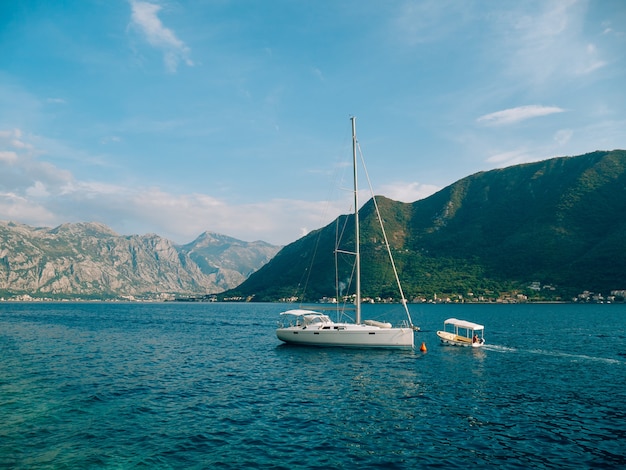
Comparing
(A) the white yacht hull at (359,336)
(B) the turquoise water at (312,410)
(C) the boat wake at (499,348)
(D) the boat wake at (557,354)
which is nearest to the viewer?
(B) the turquoise water at (312,410)

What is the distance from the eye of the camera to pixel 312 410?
28688 millimetres

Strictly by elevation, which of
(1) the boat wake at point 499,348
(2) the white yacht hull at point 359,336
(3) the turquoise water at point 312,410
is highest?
(2) the white yacht hull at point 359,336

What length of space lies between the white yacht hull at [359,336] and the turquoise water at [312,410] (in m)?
1.83

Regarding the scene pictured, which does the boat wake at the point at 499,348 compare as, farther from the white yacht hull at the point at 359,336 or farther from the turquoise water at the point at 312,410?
the white yacht hull at the point at 359,336

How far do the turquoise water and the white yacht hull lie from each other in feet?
6.01

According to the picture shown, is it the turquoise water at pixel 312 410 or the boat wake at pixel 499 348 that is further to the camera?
the boat wake at pixel 499 348

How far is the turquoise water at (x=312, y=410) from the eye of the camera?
20.4m

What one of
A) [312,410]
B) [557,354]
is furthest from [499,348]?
[312,410]

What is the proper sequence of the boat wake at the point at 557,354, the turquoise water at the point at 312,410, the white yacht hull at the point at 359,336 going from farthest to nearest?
the white yacht hull at the point at 359,336, the boat wake at the point at 557,354, the turquoise water at the point at 312,410

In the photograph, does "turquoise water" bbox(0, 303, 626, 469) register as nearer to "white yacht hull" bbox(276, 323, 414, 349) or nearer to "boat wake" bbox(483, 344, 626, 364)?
"boat wake" bbox(483, 344, 626, 364)

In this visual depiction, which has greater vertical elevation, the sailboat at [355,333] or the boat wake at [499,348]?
the sailboat at [355,333]

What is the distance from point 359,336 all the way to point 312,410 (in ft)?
92.0

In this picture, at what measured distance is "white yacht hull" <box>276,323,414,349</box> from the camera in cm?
5525

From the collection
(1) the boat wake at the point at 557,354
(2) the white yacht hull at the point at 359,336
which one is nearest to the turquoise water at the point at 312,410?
(1) the boat wake at the point at 557,354
